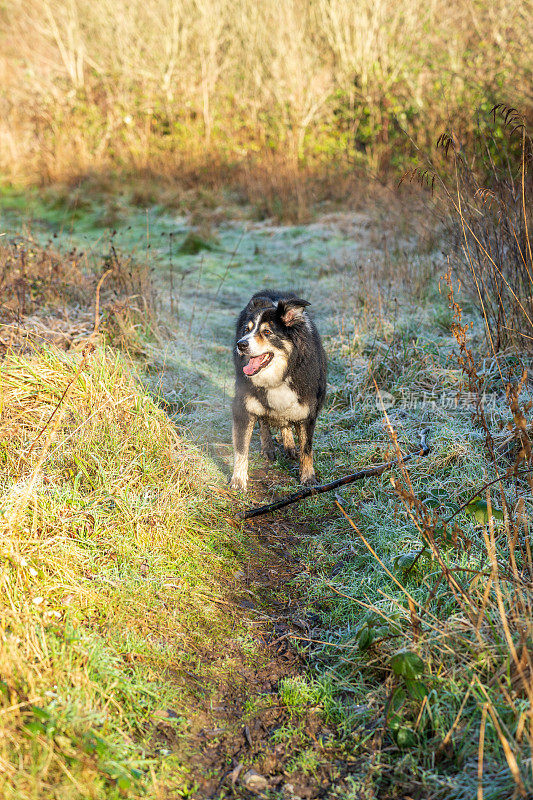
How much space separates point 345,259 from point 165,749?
7.87 metres

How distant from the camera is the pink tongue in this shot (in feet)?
13.9

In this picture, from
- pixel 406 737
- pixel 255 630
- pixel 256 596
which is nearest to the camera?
pixel 406 737

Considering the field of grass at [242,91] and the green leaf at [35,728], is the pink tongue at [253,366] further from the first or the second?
the field of grass at [242,91]

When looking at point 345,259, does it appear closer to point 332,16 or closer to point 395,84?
point 395,84

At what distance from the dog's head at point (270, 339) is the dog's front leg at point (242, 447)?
0.27 metres

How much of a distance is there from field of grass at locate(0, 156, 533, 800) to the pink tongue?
2.22ft

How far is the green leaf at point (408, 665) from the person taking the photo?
8.21 feet

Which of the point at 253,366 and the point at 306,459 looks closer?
the point at 253,366

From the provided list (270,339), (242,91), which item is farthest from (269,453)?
(242,91)

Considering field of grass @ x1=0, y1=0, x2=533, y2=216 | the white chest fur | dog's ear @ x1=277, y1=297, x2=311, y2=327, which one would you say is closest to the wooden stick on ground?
the white chest fur

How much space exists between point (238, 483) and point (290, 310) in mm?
1264

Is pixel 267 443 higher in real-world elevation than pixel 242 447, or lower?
lower

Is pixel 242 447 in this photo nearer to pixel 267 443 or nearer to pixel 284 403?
pixel 284 403

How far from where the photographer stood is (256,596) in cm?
336
